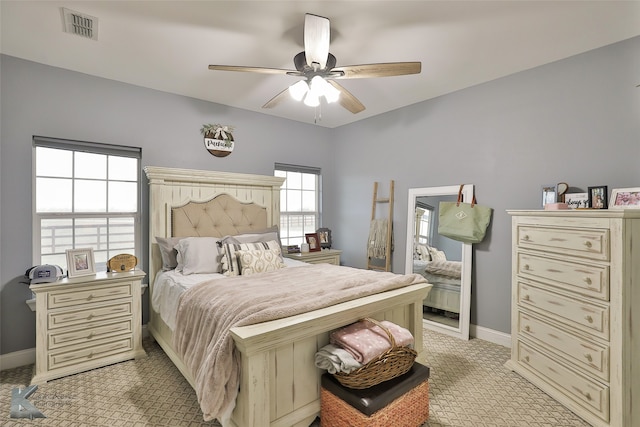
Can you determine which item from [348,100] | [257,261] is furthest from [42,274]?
[348,100]

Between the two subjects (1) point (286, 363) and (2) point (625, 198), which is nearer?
(1) point (286, 363)

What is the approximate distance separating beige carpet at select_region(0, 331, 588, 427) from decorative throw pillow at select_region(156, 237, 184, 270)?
2.76ft

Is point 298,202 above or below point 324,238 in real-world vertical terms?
above

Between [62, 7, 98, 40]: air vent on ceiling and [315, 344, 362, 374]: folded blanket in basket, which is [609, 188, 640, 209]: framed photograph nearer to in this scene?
[315, 344, 362, 374]: folded blanket in basket

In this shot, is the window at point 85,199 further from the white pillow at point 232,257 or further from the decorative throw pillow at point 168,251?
the white pillow at point 232,257

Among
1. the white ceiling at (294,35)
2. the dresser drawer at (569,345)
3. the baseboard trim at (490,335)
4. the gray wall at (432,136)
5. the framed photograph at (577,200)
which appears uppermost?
the white ceiling at (294,35)

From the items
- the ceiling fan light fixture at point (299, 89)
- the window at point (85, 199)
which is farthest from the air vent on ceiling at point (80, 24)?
the ceiling fan light fixture at point (299, 89)

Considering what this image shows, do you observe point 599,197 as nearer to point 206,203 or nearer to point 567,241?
point 567,241

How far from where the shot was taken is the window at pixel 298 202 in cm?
441

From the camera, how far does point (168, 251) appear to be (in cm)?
298

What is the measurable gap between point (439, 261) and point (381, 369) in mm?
2048

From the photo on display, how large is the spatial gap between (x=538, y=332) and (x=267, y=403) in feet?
6.80

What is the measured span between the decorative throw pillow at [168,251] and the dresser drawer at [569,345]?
312cm

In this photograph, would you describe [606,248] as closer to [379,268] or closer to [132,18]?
[379,268]
